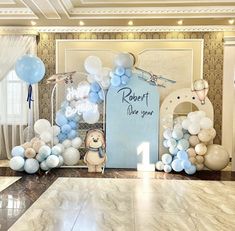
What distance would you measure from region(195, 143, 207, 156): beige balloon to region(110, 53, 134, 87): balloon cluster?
1.70 metres

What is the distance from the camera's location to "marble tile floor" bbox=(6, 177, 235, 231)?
318 centimetres

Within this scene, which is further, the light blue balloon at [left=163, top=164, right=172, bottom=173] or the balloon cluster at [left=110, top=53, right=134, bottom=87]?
the balloon cluster at [left=110, top=53, right=134, bottom=87]

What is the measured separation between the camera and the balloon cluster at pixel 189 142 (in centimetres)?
544

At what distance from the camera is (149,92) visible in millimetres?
5832

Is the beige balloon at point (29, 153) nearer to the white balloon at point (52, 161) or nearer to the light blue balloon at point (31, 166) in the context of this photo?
the light blue balloon at point (31, 166)

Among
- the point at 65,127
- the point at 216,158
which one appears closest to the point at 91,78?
the point at 65,127

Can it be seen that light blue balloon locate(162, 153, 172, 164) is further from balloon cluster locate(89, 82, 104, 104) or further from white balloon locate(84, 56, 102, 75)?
white balloon locate(84, 56, 102, 75)

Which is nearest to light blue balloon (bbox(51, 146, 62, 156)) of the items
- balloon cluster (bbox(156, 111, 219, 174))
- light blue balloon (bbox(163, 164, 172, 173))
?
balloon cluster (bbox(156, 111, 219, 174))

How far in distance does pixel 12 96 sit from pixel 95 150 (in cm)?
248

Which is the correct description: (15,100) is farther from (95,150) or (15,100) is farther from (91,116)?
(95,150)

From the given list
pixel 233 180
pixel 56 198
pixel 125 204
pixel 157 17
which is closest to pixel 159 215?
pixel 125 204

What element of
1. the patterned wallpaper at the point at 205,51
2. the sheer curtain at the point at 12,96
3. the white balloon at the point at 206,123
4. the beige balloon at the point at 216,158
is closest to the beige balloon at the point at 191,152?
the beige balloon at the point at 216,158

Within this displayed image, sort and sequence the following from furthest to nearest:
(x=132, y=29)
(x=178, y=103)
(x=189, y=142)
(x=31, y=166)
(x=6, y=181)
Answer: (x=132, y=29)
(x=178, y=103)
(x=189, y=142)
(x=31, y=166)
(x=6, y=181)

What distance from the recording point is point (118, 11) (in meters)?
5.79
